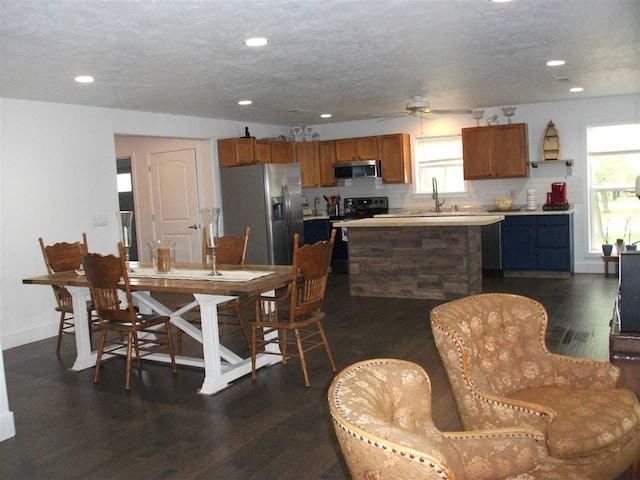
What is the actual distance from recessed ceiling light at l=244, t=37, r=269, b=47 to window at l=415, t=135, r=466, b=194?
5207 mm

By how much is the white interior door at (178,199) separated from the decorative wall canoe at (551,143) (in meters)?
4.71

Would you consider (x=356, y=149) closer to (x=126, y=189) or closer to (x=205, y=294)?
(x=126, y=189)

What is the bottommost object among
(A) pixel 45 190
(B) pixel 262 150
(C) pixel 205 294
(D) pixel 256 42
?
(C) pixel 205 294

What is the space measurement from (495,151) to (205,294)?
5489mm

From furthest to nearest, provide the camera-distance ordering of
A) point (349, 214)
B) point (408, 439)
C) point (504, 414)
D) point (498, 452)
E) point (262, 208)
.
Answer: point (349, 214) → point (262, 208) → point (504, 414) → point (498, 452) → point (408, 439)

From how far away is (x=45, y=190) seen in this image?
594cm

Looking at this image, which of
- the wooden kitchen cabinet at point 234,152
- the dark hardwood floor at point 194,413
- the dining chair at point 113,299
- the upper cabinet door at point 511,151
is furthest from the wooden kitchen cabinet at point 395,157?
the dining chair at point 113,299

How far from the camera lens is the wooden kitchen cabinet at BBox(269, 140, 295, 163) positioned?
8807 mm

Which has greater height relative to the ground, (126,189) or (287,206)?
(126,189)

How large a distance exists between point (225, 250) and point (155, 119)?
2.81m

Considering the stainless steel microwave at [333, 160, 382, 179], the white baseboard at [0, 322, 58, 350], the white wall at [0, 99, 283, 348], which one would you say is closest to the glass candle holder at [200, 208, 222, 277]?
the white wall at [0, 99, 283, 348]

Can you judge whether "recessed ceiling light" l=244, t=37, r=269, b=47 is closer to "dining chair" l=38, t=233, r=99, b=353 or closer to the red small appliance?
"dining chair" l=38, t=233, r=99, b=353

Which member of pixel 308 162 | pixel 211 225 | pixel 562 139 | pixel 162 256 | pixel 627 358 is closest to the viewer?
pixel 627 358

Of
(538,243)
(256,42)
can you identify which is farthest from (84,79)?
(538,243)
